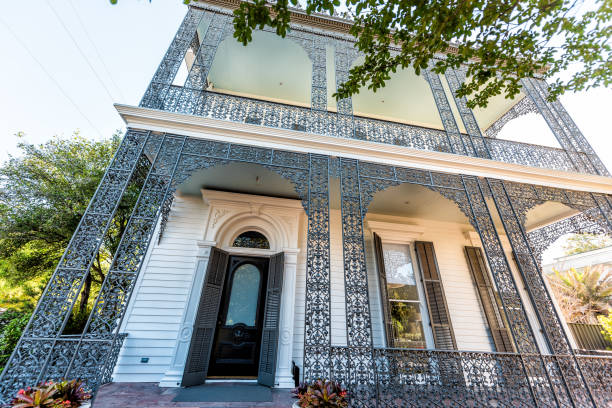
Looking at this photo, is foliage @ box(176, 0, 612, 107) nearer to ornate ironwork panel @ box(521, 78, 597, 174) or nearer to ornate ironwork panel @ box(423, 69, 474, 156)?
ornate ironwork panel @ box(423, 69, 474, 156)

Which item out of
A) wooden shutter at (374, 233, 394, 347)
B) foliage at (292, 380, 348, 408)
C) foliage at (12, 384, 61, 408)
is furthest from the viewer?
wooden shutter at (374, 233, 394, 347)

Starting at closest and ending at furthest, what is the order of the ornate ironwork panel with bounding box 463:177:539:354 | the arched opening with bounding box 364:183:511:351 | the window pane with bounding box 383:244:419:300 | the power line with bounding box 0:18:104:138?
the ornate ironwork panel with bounding box 463:177:539:354
the power line with bounding box 0:18:104:138
the arched opening with bounding box 364:183:511:351
the window pane with bounding box 383:244:419:300

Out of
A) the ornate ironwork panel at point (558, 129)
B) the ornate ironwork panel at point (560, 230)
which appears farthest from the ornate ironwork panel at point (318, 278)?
the ornate ironwork panel at point (558, 129)

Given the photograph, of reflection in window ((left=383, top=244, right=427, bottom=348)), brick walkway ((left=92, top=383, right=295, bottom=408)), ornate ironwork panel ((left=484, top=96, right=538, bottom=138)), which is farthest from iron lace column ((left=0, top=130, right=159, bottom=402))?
ornate ironwork panel ((left=484, top=96, right=538, bottom=138))

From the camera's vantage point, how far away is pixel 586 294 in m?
11.9

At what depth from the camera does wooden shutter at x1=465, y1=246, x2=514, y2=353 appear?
5086 mm

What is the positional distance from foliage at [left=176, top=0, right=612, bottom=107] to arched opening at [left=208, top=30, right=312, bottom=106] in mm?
3353

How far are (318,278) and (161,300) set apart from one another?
2.95 metres

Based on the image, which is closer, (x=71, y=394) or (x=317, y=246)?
(x=71, y=394)

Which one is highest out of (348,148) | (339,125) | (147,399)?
(339,125)

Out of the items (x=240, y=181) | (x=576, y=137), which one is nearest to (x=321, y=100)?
(x=240, y=181)

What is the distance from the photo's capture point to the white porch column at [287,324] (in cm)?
401

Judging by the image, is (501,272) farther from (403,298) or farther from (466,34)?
(466,34)

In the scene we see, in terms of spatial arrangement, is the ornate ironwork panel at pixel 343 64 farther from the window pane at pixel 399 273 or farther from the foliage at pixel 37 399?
the foliage at pixel 37 399
